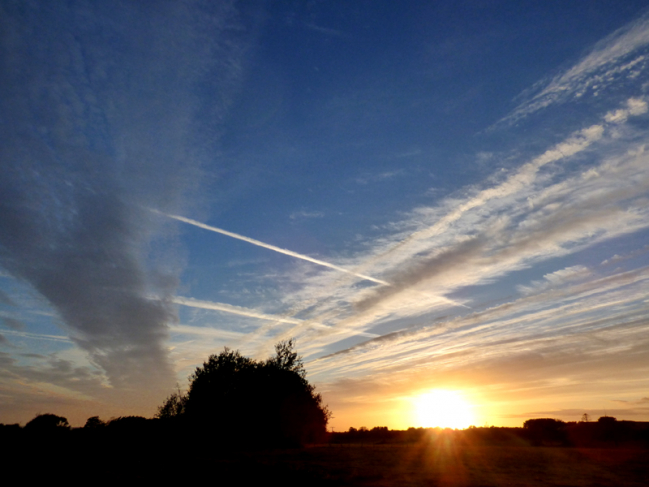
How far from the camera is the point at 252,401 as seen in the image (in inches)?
2119

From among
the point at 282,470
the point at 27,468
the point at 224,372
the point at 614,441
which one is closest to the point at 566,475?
the point at 282,470

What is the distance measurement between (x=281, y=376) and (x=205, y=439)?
1335 cm

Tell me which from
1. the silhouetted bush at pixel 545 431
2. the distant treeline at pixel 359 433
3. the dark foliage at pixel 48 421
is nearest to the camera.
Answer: the distant treeline at pixel 359 433

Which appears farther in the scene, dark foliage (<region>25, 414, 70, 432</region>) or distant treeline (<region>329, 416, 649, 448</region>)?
distant treeline (<region>329, 416, 649, 448</region>)

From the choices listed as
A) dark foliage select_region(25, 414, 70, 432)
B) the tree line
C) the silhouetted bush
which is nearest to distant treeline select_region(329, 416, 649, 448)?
the silhouetted bush

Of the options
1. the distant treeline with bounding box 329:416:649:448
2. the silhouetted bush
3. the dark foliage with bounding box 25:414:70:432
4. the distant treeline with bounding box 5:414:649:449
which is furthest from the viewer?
the silhouetted bush

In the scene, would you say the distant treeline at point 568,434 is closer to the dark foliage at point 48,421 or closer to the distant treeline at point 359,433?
the distant treeline at point 359,433

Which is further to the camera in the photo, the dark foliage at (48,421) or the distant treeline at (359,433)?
the dark foliage at (48,421)

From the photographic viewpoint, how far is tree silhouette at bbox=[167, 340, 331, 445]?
171 feet

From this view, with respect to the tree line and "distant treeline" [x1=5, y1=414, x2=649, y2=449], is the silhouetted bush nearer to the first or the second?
"distant treeline" [x1=5, y1=414, x2=649, y2=449]

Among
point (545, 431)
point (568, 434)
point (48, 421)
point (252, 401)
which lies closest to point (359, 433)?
point (545, 431)

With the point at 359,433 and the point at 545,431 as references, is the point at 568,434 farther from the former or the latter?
the point at 359,433

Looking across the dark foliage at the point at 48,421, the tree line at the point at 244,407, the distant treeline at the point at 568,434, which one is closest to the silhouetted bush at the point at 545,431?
the distant treeline at the point at 568,434

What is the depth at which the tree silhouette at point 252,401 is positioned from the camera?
5203 centimetres
